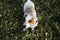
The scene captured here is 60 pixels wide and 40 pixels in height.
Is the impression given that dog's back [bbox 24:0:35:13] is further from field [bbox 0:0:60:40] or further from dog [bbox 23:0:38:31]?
field [bbox 0:0:60:40]

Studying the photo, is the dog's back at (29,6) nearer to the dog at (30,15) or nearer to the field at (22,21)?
the dog at (30,15)

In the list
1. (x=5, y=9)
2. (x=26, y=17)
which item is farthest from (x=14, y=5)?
(x=26, y=17)

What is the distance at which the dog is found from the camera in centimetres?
327

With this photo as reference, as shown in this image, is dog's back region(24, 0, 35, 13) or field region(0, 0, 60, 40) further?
dog's back region(24, 0, 35, 13)

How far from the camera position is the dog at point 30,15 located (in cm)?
327

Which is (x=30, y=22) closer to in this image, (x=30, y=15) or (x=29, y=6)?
(x=30, y=15)

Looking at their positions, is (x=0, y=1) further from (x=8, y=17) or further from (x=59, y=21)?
(x=59, y=21)

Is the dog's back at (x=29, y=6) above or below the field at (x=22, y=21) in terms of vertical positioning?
above

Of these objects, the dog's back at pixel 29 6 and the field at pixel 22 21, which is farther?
the dog's back at pixel 29 6

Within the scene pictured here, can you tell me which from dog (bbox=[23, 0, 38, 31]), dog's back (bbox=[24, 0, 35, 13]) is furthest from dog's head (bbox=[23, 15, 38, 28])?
dog's back (bbox=[24, 0, 35, 13])

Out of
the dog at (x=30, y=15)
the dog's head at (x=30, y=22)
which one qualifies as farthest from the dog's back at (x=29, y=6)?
the dog's head at (x=30, y=22)

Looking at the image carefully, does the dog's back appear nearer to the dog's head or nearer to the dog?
the dog

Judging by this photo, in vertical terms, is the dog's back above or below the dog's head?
above

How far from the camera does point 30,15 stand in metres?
3.31
